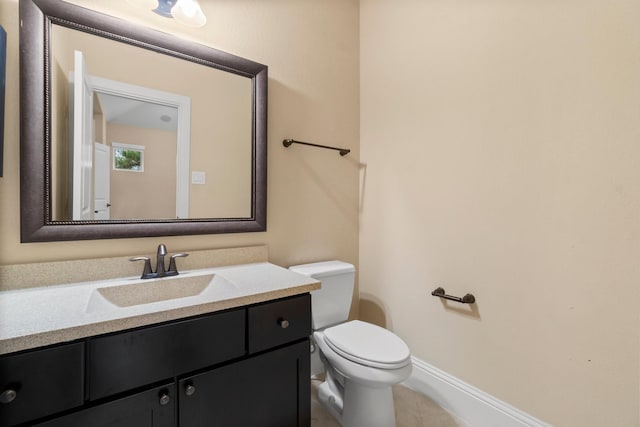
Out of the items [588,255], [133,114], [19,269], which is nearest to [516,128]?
[588,255]

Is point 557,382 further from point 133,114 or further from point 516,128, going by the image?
point 133,114

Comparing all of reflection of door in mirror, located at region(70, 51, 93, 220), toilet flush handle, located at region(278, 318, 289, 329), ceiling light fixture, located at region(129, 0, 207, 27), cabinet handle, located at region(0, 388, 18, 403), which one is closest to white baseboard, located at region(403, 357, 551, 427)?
toilet flush handle, located at region(278, 318, 289, 329)

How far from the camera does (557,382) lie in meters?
1.22

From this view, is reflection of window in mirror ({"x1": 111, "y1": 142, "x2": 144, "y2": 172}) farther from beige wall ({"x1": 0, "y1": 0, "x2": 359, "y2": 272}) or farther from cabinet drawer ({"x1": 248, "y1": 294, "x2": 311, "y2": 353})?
cabinet drawer ({"x1": 248, "y1": 294, "x2": 311, "y2": 353})

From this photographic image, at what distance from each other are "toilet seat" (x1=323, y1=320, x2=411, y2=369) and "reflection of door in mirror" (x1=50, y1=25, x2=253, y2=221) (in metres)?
0.81

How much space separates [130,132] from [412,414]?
2019 mm

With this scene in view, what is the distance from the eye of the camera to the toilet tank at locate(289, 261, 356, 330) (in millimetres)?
1621

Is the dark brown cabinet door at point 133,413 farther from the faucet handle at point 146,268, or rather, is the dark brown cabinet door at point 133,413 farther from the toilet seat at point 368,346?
the toilet seat at point 368,346

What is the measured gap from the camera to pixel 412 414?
5.14 feet

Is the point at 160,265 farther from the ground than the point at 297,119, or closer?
closer

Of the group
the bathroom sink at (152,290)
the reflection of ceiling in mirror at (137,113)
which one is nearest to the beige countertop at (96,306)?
the bathroom sink at (152,290)

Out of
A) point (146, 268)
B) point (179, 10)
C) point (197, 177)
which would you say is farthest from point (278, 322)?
point (179, 10)

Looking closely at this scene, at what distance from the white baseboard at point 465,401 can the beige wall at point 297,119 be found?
→ 85cm

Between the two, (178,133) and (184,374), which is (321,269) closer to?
(184,374)
